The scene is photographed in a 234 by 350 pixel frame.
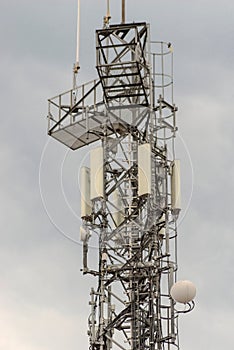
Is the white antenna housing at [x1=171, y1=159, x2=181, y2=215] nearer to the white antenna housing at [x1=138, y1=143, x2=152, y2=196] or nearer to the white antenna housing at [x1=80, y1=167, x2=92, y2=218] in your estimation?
the white antenna housing at [x1=138, y1=143, x2=152, y2=196]

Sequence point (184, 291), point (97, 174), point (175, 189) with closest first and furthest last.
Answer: point (184, 291) → point (97, 174) → point (175, 189)

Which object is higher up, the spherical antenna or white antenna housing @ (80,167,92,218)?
white antenna housing @ (80,167,92,218)

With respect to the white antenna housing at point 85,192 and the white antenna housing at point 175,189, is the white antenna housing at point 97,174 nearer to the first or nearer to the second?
the white antenna housing at point 85,192

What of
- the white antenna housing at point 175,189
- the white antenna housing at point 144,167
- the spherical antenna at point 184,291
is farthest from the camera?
the white antenna housing at point 175,189

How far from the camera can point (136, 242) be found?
3597 cm

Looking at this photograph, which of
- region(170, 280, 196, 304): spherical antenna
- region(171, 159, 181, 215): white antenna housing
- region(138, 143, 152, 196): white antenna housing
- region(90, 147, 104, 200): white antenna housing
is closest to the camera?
region(170, 280, 196, 304): spherical antenna

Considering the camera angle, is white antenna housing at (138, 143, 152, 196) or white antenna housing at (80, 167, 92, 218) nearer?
white antenna housing at (138, 143, 152, 196)

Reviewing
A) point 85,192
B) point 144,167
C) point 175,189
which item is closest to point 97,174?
point 85,192

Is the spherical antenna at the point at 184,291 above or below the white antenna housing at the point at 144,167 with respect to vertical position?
below

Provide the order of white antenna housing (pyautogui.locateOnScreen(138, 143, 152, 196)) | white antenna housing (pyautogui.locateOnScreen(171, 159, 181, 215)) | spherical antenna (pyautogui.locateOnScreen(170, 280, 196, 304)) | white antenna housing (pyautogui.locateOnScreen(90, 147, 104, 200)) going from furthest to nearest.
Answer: white antenna housing (pyautogui.locateOnScreen(171, 159, 181, 215))
white antenna housing (pyautogui.locateOnScreen(90, 147, 104, 200))
white antenna housing (pyautogui.locateOnScreen(138, 143, 152, 196))
spherical antenna (pyautogui.locateOnScreen(170, 280, 196, 304))

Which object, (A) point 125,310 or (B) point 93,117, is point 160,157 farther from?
(A) point 125,310

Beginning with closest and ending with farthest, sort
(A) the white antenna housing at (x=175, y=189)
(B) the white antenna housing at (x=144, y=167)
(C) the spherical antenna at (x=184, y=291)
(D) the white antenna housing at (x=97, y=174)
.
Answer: (C) the spherical antenna at (x=184, y=291)
(B) the white antenna housing at (x=144, y=167)
(D) the white antenna housing at (x=97, y=174)
(A) the white antenna housing at (x=175, y=189)

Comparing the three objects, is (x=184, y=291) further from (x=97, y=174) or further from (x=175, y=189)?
(x=97, y=174)

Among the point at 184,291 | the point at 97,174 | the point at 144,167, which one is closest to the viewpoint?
the point at 184,291
